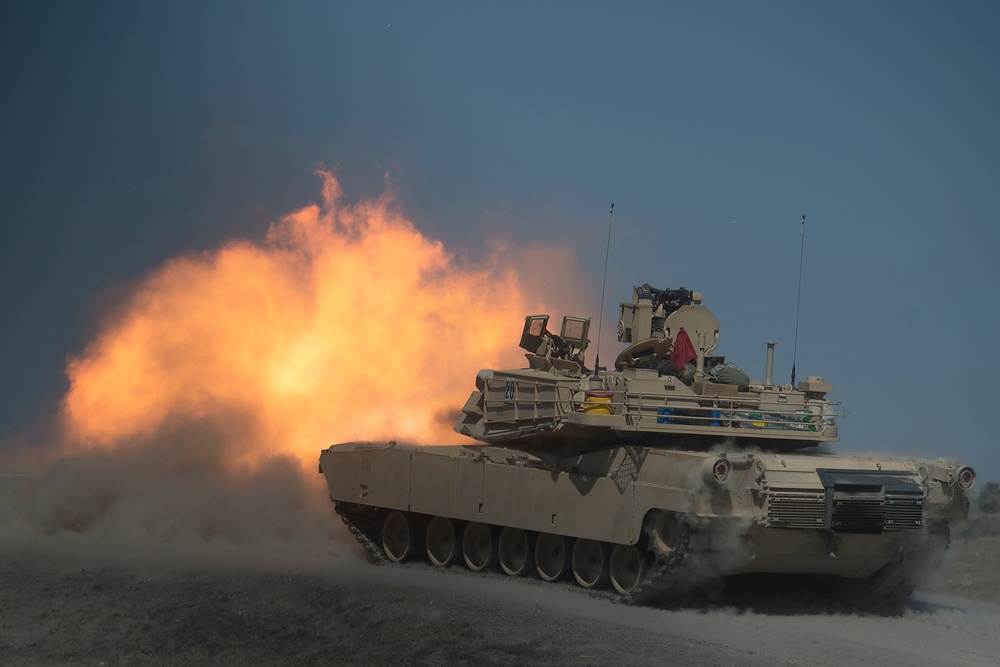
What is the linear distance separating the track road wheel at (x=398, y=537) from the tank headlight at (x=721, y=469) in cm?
856

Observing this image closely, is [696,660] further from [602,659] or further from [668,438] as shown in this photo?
[668,438]

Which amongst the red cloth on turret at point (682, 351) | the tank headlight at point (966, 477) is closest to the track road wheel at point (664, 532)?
the red cloth on turret at point (682, 351)

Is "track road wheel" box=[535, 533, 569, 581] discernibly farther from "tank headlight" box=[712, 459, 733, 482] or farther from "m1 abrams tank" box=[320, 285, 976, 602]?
"tank headlight" box=[712, 459, 733, 482]

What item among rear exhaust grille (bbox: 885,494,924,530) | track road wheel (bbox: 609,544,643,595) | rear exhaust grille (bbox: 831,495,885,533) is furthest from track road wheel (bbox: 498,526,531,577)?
rear exhaust grille (bbox: 885,494,924,530)

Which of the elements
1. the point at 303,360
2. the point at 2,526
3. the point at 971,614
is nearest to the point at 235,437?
the point at 303,360

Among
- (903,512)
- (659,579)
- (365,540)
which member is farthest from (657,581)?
(365,540)

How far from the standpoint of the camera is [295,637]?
17156 mm

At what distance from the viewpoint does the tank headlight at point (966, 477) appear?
66.1 ft

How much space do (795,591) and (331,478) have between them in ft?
32.1

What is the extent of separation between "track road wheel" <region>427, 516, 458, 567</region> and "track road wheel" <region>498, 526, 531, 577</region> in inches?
53.0

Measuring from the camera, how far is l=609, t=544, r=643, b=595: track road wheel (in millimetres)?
20500

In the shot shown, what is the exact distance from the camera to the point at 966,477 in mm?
20219

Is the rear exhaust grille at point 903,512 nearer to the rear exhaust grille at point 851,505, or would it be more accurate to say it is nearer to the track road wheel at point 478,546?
the rear exhaust grille at point 851,505

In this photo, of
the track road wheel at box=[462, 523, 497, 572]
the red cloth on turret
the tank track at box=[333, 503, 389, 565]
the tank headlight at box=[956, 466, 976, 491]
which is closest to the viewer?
the tank headlight at box=[956, 466, 976, 491]
